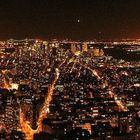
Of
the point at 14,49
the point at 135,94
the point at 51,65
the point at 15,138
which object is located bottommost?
the point at 15,138

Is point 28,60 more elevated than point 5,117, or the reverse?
point 28,60

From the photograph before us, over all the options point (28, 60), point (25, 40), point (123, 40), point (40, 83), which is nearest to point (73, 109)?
point (40, 83)

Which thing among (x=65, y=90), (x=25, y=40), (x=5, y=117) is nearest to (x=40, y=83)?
(x=65, y=90)

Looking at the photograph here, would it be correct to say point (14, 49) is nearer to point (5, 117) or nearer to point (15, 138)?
point (5, 117)

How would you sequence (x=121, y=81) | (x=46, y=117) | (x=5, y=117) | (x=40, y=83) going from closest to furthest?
(x=5, y=117) → (x=46, y=117) → (x=40, y=83) → (x=121, y=81)

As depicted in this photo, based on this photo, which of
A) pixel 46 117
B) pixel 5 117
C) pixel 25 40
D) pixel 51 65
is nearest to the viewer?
pixel 5 117

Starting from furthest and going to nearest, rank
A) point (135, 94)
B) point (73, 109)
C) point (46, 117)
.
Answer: point (135, 94) → point (73, 109) → point (46, 117)

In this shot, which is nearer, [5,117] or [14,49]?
[5,117]

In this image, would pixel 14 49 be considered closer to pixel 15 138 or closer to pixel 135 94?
pixel 135 94

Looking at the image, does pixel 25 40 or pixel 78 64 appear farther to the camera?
pixel 25 40
